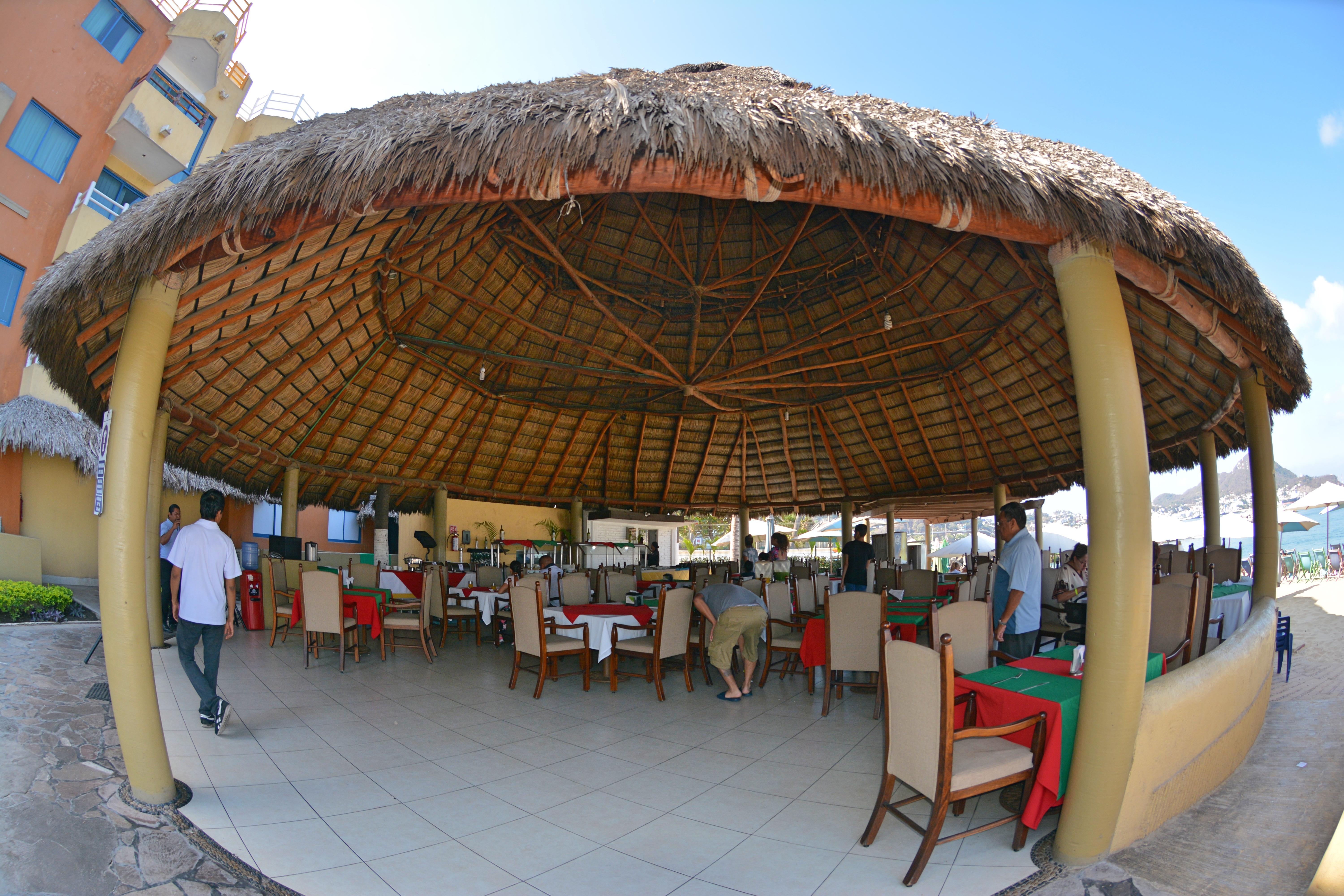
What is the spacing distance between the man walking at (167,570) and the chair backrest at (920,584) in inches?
317

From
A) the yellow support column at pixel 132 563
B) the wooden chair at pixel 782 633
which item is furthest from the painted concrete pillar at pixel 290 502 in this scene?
the wooden chair at pixel 782 633

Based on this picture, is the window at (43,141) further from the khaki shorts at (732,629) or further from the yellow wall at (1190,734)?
the yellow wall at (1190,734)

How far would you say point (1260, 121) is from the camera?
20.0 feet

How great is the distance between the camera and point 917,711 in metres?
2.68

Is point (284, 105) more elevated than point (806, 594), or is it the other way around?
point (284, 105)

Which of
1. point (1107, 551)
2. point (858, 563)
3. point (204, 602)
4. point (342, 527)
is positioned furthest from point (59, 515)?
point (1107, 551)

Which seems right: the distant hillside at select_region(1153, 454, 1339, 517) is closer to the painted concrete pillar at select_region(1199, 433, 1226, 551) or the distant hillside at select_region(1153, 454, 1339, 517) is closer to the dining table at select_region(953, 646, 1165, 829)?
the painted concrete pillar at select_region(1199, 433, 1226, 551)

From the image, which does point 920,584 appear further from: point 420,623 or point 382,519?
point 382,519

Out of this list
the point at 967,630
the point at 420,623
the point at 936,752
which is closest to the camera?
the point at 936,752

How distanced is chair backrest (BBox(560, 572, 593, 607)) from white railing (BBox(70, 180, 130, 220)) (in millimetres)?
11531

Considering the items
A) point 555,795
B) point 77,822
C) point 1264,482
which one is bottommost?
point 555,795

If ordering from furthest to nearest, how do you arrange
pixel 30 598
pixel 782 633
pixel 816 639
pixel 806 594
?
pixel 30 598, pixel 806 594, pixel 782 633, pixel 816 639

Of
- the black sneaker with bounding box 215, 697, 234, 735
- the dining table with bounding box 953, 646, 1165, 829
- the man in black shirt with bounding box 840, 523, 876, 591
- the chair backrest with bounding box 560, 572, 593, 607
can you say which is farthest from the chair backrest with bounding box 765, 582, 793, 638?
the black sneaker with bounding box 215, 697, 234, 735

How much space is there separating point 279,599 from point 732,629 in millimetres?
6961
